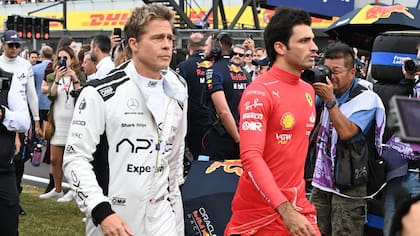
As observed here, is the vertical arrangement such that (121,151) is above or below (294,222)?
above

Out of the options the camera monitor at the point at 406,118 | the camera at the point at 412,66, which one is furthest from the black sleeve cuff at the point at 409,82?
the camera monitor at the point at 406,118

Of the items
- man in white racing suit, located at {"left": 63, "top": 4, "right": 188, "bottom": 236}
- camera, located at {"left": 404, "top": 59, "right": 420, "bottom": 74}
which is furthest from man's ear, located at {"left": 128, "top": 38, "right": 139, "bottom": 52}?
camera, located at {"left": 404, "top": 59, "right": 420, "bottom": 74}

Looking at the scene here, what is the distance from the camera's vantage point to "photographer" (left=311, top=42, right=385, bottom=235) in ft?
17.2

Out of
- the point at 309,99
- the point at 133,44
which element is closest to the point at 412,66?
the point at 309,99

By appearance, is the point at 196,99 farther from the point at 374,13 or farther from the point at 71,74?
the point at 374,13

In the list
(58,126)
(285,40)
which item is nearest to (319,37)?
(58,126)

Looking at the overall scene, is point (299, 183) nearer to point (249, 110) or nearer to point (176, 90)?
point (249, 110)

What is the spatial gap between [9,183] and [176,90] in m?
2.08

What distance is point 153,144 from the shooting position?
373 cm

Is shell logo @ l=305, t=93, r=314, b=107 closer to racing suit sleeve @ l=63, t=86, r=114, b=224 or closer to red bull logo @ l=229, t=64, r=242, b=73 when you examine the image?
racing suit sleeve @ l=63, t=86, r=114, b=224

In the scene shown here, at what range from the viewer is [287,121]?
12.9 feet

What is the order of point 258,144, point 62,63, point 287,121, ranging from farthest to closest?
point 62,63, point 287,121, point 258,144

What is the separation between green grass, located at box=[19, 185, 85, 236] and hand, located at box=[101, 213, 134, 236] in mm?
4445

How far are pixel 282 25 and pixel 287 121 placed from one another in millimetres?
576
